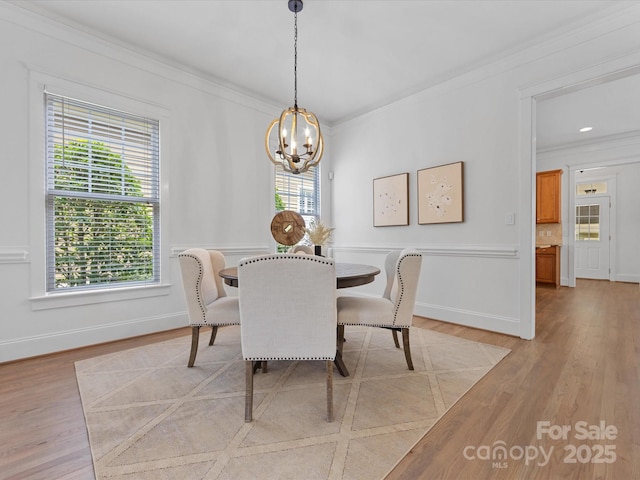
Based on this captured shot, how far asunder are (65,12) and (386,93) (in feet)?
10.9

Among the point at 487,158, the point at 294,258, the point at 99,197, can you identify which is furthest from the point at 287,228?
the point at 487,158

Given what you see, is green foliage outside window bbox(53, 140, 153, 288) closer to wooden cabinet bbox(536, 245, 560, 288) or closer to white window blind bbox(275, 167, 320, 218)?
white window blind bbox(275, 167, 320, 218)

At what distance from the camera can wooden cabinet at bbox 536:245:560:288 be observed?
6.00 meters

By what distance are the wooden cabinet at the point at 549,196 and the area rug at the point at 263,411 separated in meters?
4.70

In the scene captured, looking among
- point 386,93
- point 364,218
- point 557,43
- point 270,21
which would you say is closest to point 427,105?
point 386,93

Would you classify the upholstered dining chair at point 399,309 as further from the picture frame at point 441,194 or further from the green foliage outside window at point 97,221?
the green foliage outside window at point 97,221

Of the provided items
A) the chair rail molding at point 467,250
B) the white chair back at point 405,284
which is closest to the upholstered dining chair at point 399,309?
the white chair back at point 405,284

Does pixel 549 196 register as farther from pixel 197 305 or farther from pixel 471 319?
pixel 197 305

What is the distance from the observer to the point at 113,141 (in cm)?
298

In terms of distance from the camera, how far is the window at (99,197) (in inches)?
105

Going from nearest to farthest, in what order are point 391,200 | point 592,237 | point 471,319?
point 471,319 < point 391,200 < point 592,237

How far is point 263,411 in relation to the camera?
1745 millimetres

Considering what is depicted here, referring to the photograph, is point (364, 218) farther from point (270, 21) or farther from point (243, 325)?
point (243, 325)

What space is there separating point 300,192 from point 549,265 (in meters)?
5.19
